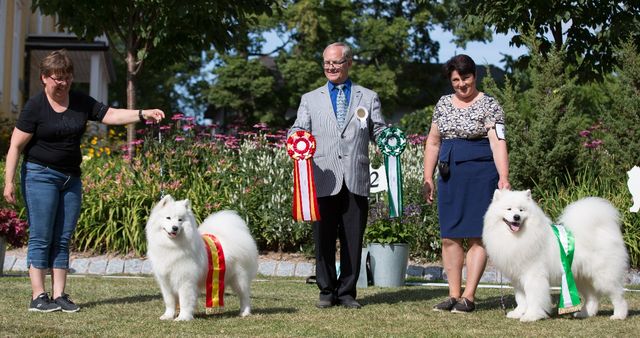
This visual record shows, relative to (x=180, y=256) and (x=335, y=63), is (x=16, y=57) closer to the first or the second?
(x=335, y=63)

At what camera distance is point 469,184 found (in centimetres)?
576

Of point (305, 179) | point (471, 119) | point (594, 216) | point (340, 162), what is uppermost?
point (471, 119)

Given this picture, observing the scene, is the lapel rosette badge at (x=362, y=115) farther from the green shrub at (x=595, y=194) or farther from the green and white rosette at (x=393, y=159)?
the green shrub at (x=595, y=194)

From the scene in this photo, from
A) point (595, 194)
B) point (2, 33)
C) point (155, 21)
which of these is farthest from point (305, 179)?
point (2, 33)

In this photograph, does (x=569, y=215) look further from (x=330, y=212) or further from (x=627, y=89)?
(x=627, y=89)

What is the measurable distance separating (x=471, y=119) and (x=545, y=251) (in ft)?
3.32

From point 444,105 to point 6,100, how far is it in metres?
16.1

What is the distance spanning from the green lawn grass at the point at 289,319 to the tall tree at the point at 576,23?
185 inches

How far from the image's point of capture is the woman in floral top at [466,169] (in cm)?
571

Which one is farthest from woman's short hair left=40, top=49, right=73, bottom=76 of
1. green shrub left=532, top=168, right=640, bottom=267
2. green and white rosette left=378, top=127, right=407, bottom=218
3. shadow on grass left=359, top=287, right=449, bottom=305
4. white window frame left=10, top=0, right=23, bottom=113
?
white window frame left=10, top=0, right=23, bottom=113

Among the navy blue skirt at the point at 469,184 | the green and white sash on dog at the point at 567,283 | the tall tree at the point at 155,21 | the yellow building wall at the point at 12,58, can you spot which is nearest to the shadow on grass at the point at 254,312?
the navy blue skirt at the point at 469,184

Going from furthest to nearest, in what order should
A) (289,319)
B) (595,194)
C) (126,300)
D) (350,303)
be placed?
(595,194), (126,300), (350,303), (289,319)

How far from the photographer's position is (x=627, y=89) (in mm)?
9672

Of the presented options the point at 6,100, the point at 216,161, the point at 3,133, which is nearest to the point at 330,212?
the point at 216,161
